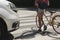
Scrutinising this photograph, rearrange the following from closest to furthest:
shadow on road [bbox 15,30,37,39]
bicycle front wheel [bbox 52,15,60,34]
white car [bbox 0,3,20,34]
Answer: white car [bbox 0,3,20,34]
shadow on road [bbox 15,30,37,39]
bicycle front wheel [bbox 52,15,60,34]

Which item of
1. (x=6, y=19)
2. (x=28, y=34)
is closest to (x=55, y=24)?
(x=28, y=34)

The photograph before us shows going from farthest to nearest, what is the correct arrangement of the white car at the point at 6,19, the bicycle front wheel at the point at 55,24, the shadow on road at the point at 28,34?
the bicycle front wheel at the point at 55,24
the shadow on road at the point at 28,34
the white car at the point at 6,19

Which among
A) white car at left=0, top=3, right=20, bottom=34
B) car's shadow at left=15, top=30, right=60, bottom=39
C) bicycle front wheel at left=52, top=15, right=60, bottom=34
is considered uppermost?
white car at left=0, top=3, right=20, bottom=34

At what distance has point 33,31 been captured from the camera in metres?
11.0

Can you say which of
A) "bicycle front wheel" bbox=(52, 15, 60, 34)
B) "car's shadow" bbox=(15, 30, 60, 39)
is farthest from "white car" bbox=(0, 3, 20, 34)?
"bicycle front wheel" bbox=(52, 15, 60, 34)

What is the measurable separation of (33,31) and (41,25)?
44 centimetres

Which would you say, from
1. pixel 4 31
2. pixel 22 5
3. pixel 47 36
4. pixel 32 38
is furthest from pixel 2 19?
pixel 22 5

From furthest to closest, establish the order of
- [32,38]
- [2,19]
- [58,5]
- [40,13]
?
[58,5] < [40,13] < [32,38] < [2,19]

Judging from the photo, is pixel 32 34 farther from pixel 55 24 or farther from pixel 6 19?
pixel 6 19

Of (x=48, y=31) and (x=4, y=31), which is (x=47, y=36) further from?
(x=4, y=31)

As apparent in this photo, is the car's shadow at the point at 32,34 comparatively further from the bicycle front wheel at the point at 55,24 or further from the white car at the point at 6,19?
the white car at the point at 6,19

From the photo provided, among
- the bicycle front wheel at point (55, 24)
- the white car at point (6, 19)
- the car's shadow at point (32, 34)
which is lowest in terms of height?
the car's shadow at point (32, 34)

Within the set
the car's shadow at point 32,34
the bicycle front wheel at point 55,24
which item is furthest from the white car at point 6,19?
the bicycle front wheel at point 55,24

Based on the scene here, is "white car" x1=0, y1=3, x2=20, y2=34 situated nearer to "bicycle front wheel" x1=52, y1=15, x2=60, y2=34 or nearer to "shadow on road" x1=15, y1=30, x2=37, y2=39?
"shadow on road" x1=15, y1=30, x2=37, y2=39
